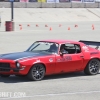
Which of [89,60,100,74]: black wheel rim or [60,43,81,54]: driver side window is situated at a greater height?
[60,43,81,54]: driver side window

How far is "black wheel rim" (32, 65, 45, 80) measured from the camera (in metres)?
12.9

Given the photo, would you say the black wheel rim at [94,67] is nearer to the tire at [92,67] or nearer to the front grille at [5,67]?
the tire at [92,67]

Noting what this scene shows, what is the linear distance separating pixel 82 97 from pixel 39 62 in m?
2.80

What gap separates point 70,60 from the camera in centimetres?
1369

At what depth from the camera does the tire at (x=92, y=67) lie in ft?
46.8

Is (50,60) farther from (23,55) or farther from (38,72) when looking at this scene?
(23,55)

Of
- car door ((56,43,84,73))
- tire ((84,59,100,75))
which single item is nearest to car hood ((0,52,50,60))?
car door ((56,43,84,73))

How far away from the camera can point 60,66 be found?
13.5 metres

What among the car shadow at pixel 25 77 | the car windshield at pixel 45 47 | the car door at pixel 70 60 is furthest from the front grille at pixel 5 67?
the car door at pixel 70 60

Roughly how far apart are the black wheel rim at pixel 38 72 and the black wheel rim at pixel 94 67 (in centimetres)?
210

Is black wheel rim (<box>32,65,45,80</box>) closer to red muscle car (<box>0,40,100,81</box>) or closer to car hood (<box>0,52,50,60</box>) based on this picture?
red muscle car (<box>0,40,100,81</box>)

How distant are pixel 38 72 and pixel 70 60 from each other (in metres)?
1.34

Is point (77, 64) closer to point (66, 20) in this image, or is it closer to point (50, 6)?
point (66, 20)

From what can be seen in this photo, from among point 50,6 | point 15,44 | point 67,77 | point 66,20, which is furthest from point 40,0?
point 67,77
